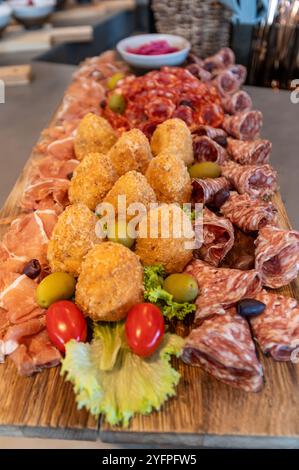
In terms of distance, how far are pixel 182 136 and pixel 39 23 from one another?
292 centimetres

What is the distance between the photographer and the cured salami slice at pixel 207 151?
1.92 meters

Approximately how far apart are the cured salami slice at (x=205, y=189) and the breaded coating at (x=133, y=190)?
0.77 feet

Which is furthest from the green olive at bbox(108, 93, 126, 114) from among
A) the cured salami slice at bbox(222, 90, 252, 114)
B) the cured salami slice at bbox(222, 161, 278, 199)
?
the cured salami slice at bbox(222, 161, 278, 199)

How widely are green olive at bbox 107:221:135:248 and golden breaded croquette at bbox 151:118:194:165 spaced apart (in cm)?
54

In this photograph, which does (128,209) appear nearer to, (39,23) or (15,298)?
(15,298)

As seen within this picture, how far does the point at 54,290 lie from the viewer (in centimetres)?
129

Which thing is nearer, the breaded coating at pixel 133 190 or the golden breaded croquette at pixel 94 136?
the breaded coating at pixel 133 190

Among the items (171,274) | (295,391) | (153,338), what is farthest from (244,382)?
(171,274)

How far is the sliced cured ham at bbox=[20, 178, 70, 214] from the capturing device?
5.74 feet

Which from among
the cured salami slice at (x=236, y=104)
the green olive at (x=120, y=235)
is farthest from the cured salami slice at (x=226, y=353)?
the cured salami slice at (x=236, y=104)

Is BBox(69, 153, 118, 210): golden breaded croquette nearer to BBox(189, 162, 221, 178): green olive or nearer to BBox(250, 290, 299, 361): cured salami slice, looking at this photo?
BBox(189, 162, 221, 178): green olive

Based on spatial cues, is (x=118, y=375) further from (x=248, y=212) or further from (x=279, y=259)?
(x=248, y=212)

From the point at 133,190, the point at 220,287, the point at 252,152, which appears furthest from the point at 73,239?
the point at 252,152

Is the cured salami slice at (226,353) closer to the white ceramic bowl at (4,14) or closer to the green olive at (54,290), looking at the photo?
the green olive at (54,290)
